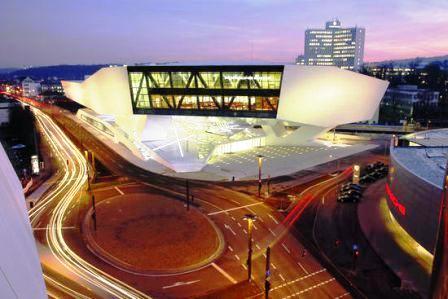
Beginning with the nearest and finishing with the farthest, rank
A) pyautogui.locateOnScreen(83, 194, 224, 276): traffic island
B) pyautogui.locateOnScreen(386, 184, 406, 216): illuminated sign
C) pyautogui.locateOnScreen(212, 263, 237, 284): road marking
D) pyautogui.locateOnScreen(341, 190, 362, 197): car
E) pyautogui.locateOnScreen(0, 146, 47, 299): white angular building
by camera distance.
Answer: pyautogui.locateOnScreen(0, 146, 47, 299): white angular building, pyautogui.locateOnScreen(212, 263, 237, 284): road marking, pyautogui.locateOnScreen(83, 194, 224, 276): traffic island, pyautogui.locateOnScreen(386, 184, 406, 216): illuminated sign, pyautogui.locateOnScreen(341, 190, 362, 197): car

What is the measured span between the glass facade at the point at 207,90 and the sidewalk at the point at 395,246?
23.2m

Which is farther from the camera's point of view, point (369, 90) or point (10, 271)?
point (369, 90)

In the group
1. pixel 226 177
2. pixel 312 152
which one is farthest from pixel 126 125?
pixel 312 152

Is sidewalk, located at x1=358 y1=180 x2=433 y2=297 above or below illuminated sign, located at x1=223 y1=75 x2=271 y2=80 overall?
below

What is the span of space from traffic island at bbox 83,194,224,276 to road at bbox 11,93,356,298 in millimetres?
729

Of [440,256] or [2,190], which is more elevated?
[2,190]

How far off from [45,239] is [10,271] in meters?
24.1

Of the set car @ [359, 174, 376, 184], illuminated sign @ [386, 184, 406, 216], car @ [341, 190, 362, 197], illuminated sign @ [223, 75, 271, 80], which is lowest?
car @ [359, 174, 376, 184]

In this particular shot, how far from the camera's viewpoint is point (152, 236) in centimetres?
2811

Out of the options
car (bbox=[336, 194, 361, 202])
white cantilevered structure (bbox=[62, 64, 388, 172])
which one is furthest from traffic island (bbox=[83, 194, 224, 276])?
white cantilevered structure (bbox=[62, 64, 388, 172])

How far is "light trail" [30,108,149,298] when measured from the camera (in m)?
21.8

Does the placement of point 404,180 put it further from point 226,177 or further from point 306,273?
point 226,177

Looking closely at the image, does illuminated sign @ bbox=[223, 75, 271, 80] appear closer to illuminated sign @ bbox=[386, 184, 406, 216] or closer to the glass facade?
the glass facade

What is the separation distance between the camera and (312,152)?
55688 mm
